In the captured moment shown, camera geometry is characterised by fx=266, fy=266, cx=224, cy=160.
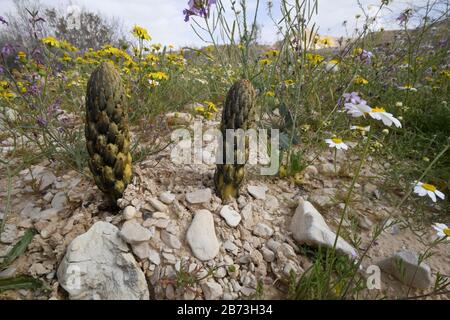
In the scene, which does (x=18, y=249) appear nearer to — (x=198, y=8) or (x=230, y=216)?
(x=230, y=216)

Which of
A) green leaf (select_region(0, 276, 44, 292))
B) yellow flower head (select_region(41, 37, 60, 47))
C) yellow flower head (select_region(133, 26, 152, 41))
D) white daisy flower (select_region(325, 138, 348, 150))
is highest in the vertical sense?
yellow flower head (select_region(133, 26, 152, 41))

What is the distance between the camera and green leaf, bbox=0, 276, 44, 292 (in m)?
1.19

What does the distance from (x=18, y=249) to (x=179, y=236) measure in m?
0.80

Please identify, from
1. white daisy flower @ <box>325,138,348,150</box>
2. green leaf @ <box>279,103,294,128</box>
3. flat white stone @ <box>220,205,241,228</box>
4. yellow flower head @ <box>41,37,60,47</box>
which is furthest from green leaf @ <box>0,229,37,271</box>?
green leaf @ <box>279,103,294,128</box>

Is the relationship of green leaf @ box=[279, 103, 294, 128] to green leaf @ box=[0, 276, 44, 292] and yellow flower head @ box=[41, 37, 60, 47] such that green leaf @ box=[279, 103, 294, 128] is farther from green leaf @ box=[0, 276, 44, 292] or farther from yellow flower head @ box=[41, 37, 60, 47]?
green leaf @ box=[0, 276, 44, 292]

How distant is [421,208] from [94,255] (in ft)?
7.19

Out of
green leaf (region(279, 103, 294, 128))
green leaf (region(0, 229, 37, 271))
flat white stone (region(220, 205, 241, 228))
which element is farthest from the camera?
green leaf (region(279, 103, 294, 128))

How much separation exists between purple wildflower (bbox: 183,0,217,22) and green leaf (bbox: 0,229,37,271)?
1.83 meters

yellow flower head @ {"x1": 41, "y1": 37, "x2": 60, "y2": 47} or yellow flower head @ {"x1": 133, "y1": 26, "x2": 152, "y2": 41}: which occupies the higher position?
Result: yellow flower head @ {"x1": 133, "y1": 26, "x2": 152, "y2": 41}

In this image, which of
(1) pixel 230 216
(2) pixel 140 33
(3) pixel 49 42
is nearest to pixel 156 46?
(2) pixel 140 33

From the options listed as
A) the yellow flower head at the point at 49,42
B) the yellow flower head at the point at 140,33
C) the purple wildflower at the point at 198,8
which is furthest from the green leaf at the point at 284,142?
the yellow flower head at the point at 49,42
